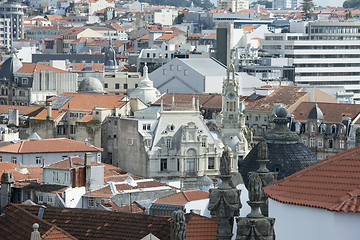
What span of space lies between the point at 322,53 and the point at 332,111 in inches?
2263

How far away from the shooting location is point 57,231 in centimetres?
3591

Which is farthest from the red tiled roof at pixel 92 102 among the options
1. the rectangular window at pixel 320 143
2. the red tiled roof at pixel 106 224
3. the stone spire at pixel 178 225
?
the stone spire at pixel 178 225

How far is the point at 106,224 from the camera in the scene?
39844 millimetres

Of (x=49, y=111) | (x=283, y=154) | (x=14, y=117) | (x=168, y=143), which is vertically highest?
(x=283, y=154)

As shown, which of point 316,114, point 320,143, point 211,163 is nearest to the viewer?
point 211,163

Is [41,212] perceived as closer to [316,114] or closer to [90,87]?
[316,114]

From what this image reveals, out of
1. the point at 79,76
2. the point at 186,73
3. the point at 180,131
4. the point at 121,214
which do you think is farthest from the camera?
the point at 79,76

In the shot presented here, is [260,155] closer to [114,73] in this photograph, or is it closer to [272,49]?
[114,73]

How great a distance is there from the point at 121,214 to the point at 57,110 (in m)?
77.5

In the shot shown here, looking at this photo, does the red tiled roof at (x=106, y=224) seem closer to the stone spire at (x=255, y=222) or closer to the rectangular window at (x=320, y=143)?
the stone spire at (x=255, y=222)

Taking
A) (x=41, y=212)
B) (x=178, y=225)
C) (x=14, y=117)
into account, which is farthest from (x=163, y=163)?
(x=178, y=225)

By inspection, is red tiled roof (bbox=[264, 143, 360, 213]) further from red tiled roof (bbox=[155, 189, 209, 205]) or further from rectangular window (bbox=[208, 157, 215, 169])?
rectangular window (bbox=[208, 157, 215, 169])

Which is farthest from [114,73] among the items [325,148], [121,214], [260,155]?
[260,155]

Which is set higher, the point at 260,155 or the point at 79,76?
the point at 260,155
